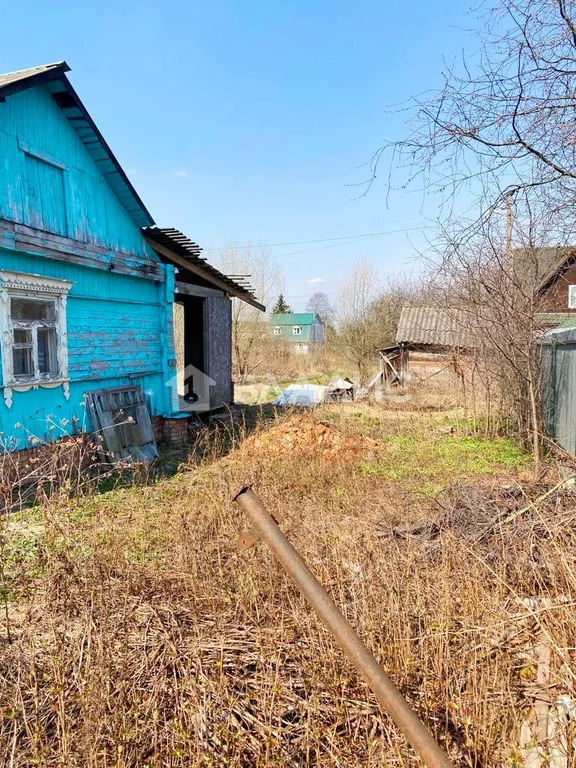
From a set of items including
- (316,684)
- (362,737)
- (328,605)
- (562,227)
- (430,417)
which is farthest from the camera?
(430,417)

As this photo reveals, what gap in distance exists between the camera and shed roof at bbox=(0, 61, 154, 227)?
6398mm

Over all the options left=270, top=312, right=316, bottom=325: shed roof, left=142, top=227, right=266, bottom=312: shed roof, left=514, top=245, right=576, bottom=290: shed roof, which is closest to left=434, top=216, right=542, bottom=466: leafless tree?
left=514, top=245, right=576, bottom=290: shed roof

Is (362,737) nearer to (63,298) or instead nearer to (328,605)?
(328,605)

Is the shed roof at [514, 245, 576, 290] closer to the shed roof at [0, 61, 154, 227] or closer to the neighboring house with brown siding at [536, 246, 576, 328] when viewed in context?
the neighboring house with brown siding at [536, 246, 576, 328]

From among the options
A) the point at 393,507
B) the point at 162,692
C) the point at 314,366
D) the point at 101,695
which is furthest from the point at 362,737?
the point at 314,366

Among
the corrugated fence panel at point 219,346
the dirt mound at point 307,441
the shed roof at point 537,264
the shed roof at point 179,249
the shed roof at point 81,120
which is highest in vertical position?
the shed roof at point 81,120

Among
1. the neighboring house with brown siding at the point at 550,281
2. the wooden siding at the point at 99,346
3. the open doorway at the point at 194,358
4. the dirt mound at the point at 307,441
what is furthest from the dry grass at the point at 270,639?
the open doorway at the point at 194,358

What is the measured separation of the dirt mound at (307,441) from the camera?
8579 millimetres

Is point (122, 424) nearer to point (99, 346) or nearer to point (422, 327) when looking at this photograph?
point (99, 346)

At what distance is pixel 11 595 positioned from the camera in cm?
361

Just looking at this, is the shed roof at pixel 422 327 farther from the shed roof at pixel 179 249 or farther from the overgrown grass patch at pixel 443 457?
the shed roof at pixel 179 249

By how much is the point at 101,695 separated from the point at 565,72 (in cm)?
486

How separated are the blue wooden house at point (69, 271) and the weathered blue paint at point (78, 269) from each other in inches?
0.8

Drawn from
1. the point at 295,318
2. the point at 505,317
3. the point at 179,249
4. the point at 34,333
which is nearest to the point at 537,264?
the point at 505,317
